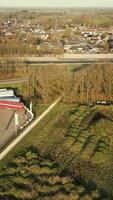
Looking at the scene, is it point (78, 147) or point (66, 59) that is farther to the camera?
point (66, 59)

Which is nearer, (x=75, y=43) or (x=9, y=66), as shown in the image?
(x=9, y=66)

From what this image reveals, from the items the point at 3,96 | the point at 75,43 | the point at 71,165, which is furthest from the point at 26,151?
the point at 75,43

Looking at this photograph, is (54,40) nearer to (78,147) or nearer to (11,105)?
(11,105)

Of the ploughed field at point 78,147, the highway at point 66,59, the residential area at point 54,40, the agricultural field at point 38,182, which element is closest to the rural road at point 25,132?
the ploughed field at point 78,147

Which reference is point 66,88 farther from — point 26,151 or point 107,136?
point 26,151

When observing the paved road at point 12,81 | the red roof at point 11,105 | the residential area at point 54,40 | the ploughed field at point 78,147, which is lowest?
the residential area at point 54,40

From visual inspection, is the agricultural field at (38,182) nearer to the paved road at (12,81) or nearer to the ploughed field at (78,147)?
the ploughed field at (78,147)

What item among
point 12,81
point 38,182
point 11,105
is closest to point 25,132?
point 11,105

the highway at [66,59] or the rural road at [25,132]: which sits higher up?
the rural road at [25,132]

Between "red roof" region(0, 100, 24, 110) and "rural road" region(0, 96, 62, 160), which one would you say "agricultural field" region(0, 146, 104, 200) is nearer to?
"rural road" region(0, 96, 62, 160)
